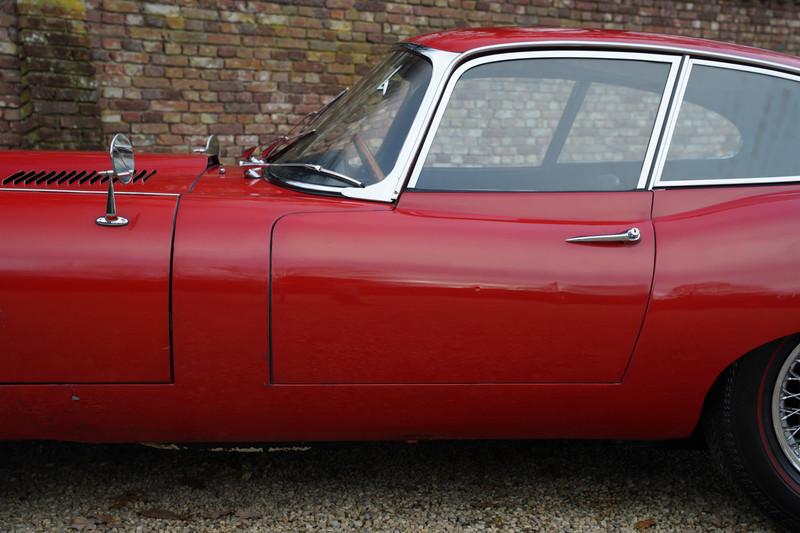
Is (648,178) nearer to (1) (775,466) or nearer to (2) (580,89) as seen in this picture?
(2) (580,89)

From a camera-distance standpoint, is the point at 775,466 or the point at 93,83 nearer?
the point at 775,466

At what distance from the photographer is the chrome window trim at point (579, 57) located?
241 centimetres

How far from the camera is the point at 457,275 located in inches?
88.6

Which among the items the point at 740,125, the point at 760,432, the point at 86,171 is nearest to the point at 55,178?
the point at 86,171

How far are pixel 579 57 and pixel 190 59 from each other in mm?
4790

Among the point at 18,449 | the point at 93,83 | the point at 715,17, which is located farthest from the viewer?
the point at 715,17

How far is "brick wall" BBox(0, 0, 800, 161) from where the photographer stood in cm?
600

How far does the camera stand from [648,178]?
246 centimetres

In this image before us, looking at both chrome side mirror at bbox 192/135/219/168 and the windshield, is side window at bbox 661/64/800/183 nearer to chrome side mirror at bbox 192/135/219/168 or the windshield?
the windshield

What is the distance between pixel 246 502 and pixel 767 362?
1.71m

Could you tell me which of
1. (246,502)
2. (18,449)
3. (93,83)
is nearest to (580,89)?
(246,502)

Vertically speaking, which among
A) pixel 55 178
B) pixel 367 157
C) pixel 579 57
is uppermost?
pixel 579 57

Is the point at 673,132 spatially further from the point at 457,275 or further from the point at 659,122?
the point at 457,275

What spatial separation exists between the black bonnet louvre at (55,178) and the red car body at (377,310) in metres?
0.02
